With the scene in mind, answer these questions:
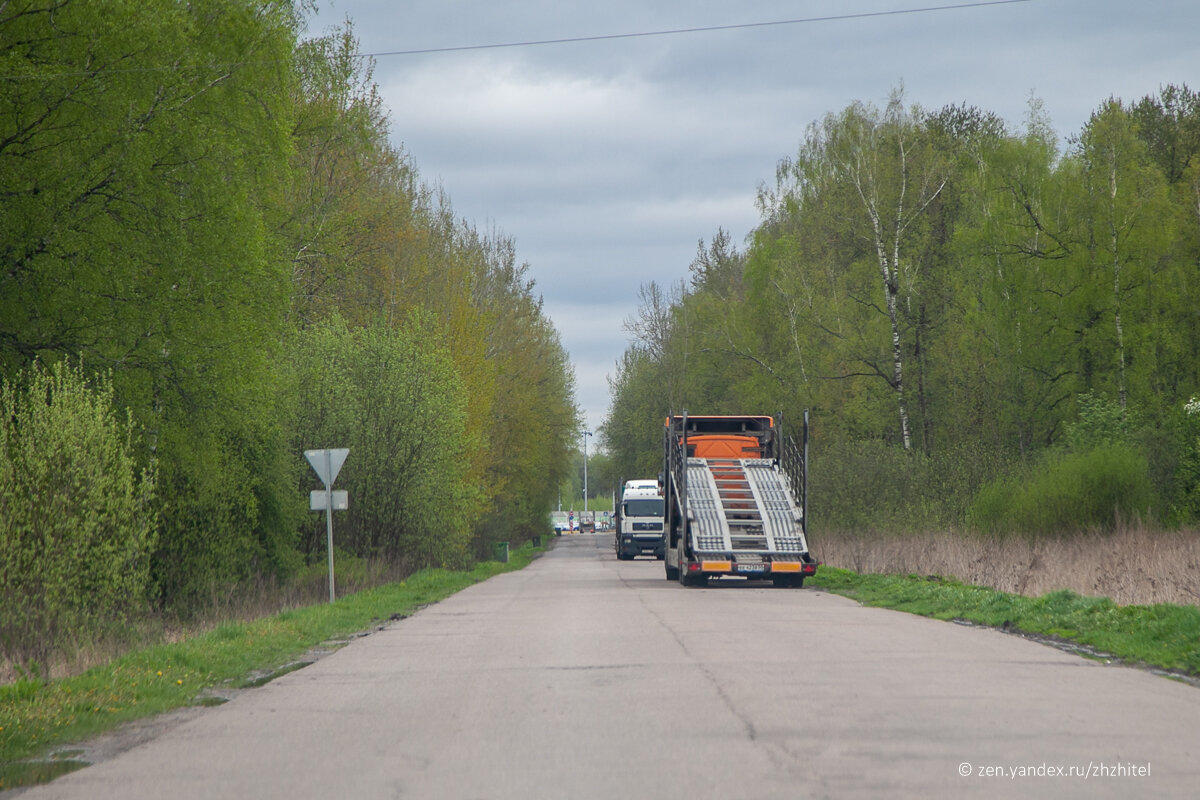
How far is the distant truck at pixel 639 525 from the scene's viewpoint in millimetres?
50625

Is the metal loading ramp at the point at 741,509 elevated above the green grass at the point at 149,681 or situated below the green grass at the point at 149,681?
above

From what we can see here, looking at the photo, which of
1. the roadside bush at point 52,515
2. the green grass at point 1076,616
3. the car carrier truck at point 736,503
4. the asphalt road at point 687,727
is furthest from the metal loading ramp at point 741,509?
the roadside bush at point 52,515

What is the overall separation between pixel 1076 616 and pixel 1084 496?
16886 mm

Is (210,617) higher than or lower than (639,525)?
lower

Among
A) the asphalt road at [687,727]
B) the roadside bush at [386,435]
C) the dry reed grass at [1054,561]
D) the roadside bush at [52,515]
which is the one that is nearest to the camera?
the asphalt road at [687,727]

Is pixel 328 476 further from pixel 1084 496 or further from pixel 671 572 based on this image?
pixel 1084 496

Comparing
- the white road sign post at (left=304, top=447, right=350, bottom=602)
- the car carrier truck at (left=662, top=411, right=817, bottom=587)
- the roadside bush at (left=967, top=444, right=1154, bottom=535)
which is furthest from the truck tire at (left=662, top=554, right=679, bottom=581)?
the white road sign post at (left=304, top=447, right=350, bottom=602)

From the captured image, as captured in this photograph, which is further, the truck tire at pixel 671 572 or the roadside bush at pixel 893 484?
the roadside bush at pixel 893 484

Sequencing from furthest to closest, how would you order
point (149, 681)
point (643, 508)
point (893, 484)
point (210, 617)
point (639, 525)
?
1. point (643, 508)
2. point (639, 525)
3. point (893, 484)
4. point (210, 617)
5. point (149, 681)

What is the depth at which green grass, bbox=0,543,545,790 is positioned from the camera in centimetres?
834

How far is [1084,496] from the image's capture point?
30.6m

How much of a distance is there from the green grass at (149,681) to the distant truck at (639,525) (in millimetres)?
31222

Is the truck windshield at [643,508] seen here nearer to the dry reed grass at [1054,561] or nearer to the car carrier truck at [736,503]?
the dry reed grass at [1054,561]

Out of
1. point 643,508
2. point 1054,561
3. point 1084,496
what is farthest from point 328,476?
point 643,508
